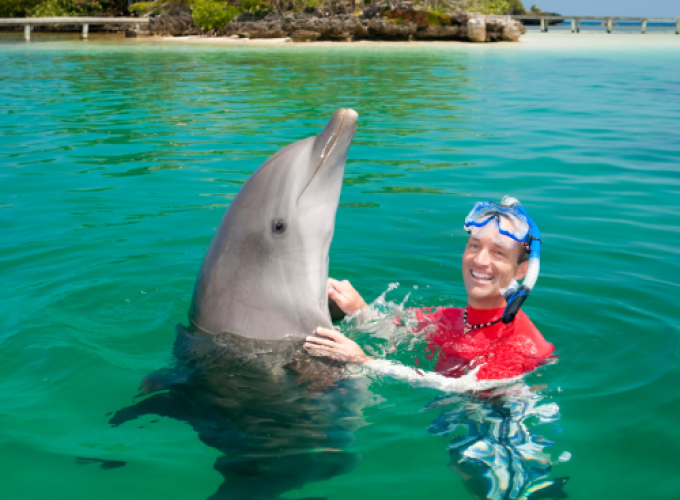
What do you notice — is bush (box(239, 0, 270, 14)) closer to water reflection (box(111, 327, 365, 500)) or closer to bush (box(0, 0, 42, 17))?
bush (box(0, 0, 42, 17))

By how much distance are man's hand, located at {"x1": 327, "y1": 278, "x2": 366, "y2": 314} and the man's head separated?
85cm

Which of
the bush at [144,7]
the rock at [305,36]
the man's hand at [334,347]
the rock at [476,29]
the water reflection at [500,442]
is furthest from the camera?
the bush at [144,7]

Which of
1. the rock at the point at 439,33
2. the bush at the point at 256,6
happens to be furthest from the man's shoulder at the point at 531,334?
the bush at the point at 256,6

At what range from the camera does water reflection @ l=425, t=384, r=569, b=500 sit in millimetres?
3180

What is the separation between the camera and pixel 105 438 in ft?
11.8

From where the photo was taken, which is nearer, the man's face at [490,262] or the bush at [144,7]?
the man's face at [490,262]

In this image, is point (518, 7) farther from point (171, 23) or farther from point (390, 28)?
point (171, 23)

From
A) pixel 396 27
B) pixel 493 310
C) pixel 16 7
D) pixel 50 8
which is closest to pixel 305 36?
pixel 396 27

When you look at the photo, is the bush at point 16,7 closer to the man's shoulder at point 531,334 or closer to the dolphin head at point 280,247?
the dolphin head at point 280,247

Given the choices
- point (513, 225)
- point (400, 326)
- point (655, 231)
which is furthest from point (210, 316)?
point (655, 231)

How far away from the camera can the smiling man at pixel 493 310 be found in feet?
12.3

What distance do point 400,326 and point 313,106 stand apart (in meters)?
11.7

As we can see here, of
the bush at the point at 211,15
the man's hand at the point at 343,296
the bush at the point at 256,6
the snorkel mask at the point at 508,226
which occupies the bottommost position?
the man's hand at the point at 343,296

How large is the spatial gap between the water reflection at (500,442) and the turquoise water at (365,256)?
0.07 m
